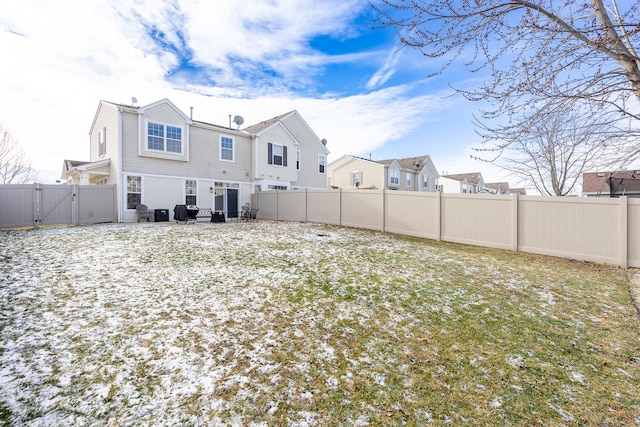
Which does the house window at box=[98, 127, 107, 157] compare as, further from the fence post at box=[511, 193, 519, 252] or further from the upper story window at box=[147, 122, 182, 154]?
the fence post at box=[511, 193, 519, 252]

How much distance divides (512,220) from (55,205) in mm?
18675

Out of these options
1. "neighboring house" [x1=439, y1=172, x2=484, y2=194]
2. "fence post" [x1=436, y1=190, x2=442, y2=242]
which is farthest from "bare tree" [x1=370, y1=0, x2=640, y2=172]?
"neighboring house" [x1=439, y1=172, x2=484, y2=194]

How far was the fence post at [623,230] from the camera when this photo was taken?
6.61 metres

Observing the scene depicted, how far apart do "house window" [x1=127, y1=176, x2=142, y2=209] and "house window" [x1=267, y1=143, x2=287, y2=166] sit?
8017 mm

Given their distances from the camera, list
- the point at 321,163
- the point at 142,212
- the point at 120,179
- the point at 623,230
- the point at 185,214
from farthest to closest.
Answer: the point at 321,163
the point at 185,214
the point at 142,212
the point at 120,179
the point at 623,230

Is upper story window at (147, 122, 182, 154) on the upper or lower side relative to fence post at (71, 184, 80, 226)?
upper

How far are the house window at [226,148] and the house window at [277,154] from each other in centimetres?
260

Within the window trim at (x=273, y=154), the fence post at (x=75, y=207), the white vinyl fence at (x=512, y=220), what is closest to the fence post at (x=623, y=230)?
the white vinyl fence at (x=512, y=220)

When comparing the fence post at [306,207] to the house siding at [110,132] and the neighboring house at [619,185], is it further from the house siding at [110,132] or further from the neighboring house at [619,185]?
the neighboring house at [619,185]

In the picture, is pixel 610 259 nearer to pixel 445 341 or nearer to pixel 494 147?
pixel 494 147

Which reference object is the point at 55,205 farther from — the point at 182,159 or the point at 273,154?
the point at 273,154

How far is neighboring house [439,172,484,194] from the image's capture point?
1671 inches

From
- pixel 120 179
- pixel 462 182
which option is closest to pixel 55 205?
pixel 120 179

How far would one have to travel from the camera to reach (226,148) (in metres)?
17.6
